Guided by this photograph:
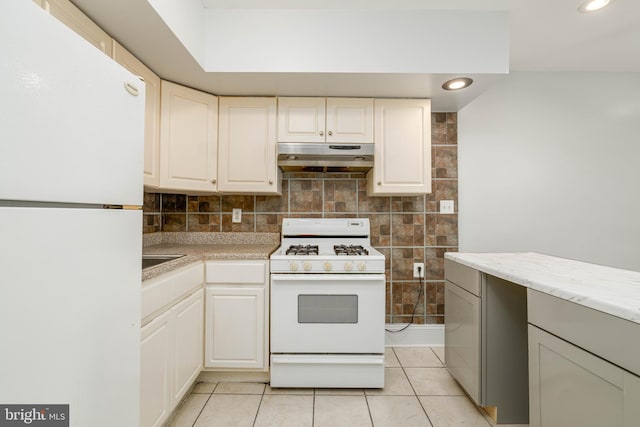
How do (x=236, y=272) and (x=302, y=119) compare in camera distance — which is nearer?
(x=236, y=272)

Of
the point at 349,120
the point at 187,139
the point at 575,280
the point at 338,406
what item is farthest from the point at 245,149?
the point at 575,280

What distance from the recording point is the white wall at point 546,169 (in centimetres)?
248

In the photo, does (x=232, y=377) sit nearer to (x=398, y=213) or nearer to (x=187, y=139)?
(x=187, y=139)

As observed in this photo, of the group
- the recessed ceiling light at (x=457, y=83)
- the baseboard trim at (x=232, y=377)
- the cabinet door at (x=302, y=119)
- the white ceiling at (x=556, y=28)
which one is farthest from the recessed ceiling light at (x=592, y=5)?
the baseboard trim at (x=232, y=377)

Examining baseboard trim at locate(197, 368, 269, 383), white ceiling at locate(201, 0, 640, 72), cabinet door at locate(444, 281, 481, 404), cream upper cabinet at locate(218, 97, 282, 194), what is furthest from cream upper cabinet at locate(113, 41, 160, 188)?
cabinet door at locate(444, 281, 481, 404)

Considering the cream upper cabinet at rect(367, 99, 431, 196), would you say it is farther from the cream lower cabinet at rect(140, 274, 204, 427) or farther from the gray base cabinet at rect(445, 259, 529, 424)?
the cream lower cabinet at rect(140, 274, 204, 427)

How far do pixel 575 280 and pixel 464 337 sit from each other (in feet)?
2.41

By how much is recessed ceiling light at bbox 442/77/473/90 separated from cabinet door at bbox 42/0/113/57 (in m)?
1.92

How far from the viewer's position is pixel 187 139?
197 cm

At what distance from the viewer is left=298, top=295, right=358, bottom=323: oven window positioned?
1.83 meters

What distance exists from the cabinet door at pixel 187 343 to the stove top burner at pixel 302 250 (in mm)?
620

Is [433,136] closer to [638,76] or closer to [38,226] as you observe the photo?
[638,76]

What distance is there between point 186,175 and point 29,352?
1578 mm

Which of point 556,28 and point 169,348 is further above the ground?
point 556,28
